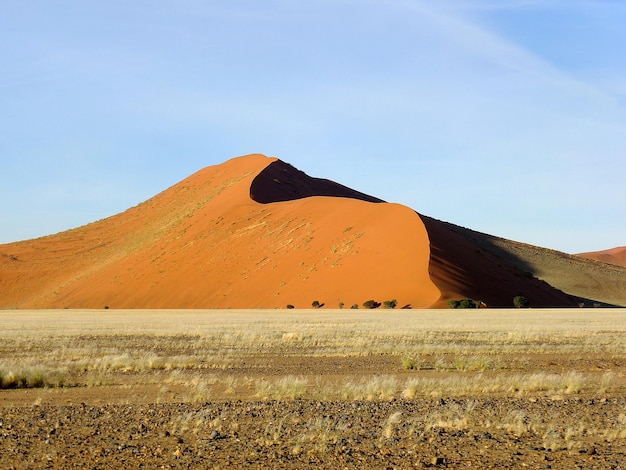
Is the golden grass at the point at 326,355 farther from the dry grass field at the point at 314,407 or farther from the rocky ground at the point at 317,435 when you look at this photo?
the rocky ground at the point at 317,435

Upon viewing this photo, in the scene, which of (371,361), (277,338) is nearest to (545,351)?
(371,361)

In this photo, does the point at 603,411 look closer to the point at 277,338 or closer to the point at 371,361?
the point at 371,361

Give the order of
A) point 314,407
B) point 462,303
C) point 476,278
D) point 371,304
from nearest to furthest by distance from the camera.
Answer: point 314,407, point 462,303, point 371,304, point 476,278

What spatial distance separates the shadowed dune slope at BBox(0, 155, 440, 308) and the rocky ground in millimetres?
48085

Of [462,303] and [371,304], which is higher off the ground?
[462,303]

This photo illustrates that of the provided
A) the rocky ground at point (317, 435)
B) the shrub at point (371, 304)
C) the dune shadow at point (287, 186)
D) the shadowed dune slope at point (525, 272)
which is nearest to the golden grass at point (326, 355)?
the rocky ground at point (317, 435)

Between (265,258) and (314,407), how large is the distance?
66322 millimetres

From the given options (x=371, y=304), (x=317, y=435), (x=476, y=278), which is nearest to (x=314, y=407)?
(x=317, y=435)

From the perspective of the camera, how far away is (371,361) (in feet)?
70.8

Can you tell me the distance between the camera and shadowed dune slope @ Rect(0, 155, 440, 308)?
225ft

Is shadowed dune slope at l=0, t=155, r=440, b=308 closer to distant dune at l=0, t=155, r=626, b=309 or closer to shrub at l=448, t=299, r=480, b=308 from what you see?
distant dune at l=0, t=155, r=626, b=309

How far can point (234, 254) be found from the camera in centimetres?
8256

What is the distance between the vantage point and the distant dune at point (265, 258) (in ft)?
222

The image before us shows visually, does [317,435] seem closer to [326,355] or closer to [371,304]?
[326,355]
